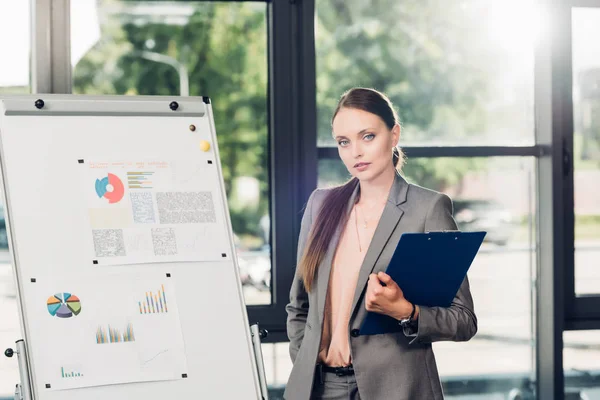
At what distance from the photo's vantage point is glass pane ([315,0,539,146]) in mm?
2904

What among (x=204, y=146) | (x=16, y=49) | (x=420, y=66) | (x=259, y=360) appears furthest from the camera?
(x=420, y=66)

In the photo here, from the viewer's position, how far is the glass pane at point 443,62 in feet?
9.53

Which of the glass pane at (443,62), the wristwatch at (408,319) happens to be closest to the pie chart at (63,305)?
the wristwatch at (408,319)

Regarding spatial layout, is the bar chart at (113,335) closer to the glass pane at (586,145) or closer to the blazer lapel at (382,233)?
the blazer lapel at (382,233)

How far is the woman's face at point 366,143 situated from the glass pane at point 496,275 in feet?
3.33

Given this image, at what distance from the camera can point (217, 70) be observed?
2.97m

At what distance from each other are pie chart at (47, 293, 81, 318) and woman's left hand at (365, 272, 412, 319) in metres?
0.73

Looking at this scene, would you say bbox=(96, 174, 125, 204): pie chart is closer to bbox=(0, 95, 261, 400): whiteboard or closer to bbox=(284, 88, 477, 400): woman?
bbox=(0, 95, 261, 400): whiteboard

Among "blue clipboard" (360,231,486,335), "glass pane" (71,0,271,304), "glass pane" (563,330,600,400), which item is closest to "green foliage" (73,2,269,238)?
"glass pane" (71,0,271,304)

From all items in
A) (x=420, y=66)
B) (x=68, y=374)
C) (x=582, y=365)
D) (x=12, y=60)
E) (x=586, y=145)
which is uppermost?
(x=12, y=60)

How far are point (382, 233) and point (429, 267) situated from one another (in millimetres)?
172

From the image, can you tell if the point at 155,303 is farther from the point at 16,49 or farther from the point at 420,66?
the point at 420,66

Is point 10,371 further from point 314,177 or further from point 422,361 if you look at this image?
point 422,361

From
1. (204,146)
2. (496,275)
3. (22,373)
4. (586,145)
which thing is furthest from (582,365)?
(22,373)
